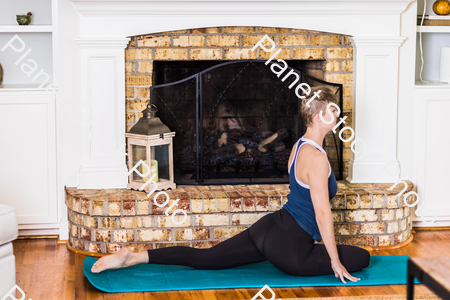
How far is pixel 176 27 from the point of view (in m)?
3.15

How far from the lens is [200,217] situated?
2.99 metres

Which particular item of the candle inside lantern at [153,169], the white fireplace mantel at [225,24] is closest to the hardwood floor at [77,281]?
the white fireplace mantel at [225,24]

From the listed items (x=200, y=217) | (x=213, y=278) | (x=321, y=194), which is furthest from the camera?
(x=200, y=217)

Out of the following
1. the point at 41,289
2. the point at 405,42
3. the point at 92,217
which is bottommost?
the point at 41,289

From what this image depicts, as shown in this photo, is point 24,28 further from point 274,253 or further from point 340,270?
point 340,270

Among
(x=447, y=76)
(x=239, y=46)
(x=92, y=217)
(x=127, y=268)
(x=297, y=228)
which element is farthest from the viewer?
(x=447, y=76)

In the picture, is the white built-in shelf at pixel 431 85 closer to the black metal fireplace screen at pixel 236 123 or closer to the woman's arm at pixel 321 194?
the black metal fireplace screen at pixel 236 123

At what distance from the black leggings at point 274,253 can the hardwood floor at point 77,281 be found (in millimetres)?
117

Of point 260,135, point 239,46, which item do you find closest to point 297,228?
point 260,135

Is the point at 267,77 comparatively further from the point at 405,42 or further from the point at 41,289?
the point at 41,289

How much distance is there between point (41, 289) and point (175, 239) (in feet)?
2.47

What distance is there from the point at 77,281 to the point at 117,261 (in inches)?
11.4

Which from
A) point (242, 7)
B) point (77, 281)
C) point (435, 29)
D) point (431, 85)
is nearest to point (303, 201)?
point (77, 281)

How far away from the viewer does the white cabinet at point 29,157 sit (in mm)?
3168
